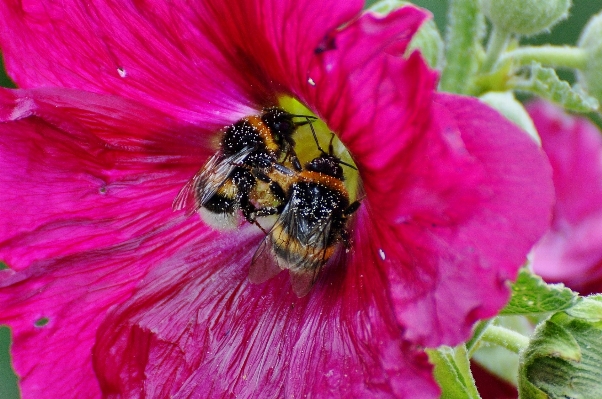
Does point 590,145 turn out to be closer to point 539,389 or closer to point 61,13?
point 539,389

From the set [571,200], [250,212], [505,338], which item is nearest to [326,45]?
[250,212]

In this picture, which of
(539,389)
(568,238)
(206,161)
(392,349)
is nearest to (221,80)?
(206,161)

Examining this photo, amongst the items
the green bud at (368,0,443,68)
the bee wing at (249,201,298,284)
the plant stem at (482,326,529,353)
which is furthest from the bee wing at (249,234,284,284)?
the green bud at (368,0,443,68)

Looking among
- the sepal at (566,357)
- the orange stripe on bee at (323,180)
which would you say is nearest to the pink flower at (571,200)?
the sepal at (566,357)

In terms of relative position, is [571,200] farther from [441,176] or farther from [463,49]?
[441,176]

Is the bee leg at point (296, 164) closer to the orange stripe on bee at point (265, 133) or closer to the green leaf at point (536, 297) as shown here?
the orange stripe on bee at point (265, 133)

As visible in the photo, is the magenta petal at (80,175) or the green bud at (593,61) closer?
the magenta petal at (80,175)
